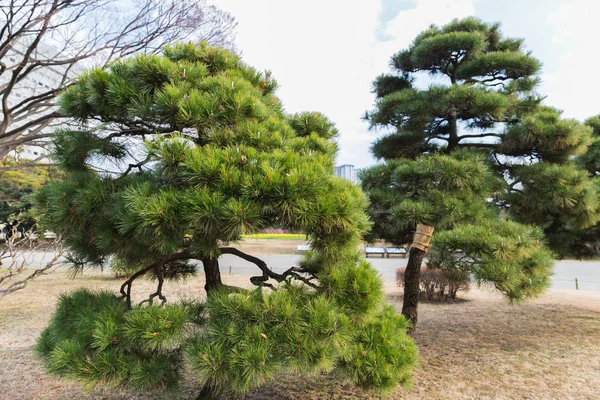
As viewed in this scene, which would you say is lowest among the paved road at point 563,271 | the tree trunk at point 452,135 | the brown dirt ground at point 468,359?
the paved road at point 563,271

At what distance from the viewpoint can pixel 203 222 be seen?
1301mm

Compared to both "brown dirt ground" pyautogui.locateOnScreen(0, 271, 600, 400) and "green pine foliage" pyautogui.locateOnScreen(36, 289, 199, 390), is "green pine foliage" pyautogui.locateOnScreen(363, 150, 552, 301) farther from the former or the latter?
"green pine foliage" pyautogui.locateOnScreen(36, 289, 199, 390)

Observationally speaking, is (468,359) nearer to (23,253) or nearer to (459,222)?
(459,222)

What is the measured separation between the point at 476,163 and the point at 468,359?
1.92 metres

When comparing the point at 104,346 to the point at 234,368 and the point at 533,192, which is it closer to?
the point at 234,368

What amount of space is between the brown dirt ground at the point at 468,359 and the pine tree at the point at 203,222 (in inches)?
17.7

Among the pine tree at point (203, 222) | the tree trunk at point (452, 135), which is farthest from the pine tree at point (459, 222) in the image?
the pine tree at point (203, 222)

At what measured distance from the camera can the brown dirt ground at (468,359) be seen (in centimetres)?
260

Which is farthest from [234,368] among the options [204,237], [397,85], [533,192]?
[397,85]

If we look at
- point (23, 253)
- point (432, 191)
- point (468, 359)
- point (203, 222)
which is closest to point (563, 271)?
point (468, 359)

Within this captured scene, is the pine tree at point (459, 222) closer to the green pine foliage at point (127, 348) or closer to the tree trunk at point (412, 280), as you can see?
the tree trunk at point (412, 280)

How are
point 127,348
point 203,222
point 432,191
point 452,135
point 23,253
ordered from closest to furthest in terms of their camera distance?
point 203,222, point 127,348, point 23,253, point 432,191, point 452,135

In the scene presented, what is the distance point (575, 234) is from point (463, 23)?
305cm

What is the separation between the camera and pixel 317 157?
1.56 metres
